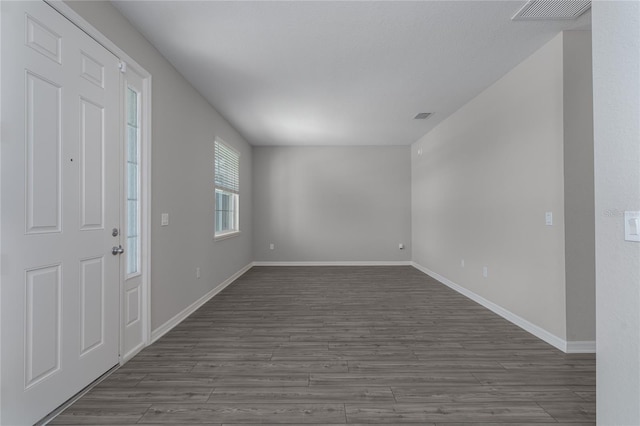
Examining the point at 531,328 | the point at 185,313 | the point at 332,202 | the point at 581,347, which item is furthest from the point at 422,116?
the point at 185,313

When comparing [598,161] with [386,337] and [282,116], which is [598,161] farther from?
[282,116]

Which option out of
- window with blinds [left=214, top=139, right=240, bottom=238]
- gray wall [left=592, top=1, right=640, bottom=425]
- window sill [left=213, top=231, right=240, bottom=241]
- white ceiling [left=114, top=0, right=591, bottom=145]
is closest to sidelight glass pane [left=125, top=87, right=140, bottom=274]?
white ceiling [left=114, top=0, right=591, bottom=145]

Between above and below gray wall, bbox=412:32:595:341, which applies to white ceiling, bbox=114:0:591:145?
above

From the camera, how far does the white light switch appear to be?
4.19 feet

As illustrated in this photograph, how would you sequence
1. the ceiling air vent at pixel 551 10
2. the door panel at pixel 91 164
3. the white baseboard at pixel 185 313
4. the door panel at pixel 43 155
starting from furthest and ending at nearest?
the white baseboard at pixel 185 313 → the ceiling air vent at pixel 551 10 → the door panel at pixel 91 164 → the door panel at pixel 43 155

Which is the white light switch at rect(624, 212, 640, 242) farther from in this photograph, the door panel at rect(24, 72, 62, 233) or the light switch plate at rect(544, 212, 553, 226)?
the door panel at rect(24, 72, 62, 233)

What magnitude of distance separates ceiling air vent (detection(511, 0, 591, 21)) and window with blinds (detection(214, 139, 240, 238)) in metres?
3.91

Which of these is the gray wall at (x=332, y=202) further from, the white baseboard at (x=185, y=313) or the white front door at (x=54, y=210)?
the white front door at (x=54, y=210)

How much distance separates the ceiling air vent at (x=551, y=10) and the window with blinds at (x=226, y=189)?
3909 mm

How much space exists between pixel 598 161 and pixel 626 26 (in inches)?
22.5

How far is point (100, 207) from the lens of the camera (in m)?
2.15

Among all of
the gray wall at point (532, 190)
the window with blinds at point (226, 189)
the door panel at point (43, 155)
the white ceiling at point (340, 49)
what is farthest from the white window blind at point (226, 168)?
the gray wall at point (532, 190)

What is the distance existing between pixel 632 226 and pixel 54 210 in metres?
2.87

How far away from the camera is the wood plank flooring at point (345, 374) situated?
5.91ft
